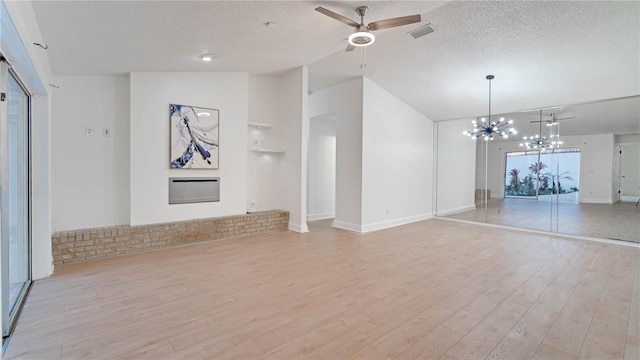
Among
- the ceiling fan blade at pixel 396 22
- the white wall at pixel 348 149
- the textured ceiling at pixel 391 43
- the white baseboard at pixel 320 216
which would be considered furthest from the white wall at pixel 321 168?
the ceiling fan blade at pixel 396 22

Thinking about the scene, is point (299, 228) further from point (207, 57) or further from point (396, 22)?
point (396, 22)

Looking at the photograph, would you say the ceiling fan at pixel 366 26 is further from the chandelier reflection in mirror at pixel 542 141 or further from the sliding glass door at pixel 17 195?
the chandelier reflection in mirror at pixel 542 141

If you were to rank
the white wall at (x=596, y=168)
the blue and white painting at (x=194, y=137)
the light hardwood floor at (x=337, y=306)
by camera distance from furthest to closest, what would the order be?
the white wall at (x=596, y=168)
the blue and white painting at (x=194, y=137)
the light hardwood floor at (x=337, y=306)

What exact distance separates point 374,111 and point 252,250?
3820mm

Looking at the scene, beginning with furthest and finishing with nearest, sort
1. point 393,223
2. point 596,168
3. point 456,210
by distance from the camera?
point 596,168 < point 456,210 < point 393,223

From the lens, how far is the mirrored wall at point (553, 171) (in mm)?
6898

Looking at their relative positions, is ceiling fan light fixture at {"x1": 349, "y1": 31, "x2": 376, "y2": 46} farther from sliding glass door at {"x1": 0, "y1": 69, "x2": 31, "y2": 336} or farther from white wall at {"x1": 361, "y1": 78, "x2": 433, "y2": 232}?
sliding glass door at {"x1": 0, "y1": 69, "x2": 31, "y2": 336}

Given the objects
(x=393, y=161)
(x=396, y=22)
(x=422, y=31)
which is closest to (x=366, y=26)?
(x=396, y=22)

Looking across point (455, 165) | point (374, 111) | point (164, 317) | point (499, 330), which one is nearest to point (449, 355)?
point (499, 330)

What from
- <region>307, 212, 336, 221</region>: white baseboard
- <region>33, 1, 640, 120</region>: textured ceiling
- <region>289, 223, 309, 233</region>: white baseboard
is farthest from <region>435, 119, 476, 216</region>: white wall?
<region>289, 223, 309, 233</region>: white baseboard

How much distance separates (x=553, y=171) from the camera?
23.1ft

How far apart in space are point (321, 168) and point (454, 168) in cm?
401

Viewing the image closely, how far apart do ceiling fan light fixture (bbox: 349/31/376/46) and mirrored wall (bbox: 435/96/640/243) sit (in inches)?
211

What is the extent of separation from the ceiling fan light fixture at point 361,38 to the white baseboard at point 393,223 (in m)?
3.72
